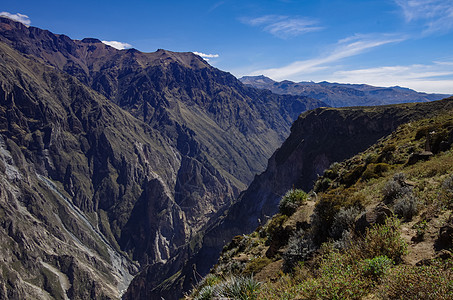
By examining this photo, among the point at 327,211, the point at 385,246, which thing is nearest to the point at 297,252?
the point at 327,211

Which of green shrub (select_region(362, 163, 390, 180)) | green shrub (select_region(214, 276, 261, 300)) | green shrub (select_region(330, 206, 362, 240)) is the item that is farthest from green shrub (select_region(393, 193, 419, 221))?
green shrub (select_region(362, 163, 390, 180))

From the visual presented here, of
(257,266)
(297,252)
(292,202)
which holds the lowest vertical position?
(257,266)

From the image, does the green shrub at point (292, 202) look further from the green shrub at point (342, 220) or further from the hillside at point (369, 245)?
the green shrub at point (342, 220)

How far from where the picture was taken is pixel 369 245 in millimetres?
7184

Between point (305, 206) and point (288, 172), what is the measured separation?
10656cm

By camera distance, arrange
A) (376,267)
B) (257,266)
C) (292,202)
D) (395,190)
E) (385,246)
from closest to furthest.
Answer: (376,267), (385,246), (395,190), (257,266), (292,202)

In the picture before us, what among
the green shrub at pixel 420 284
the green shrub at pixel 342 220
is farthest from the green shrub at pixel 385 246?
the green shrub at pixel 342 220

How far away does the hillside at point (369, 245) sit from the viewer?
5.58 metres

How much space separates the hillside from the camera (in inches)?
220

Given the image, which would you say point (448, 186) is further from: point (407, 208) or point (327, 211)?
point (327, 211)

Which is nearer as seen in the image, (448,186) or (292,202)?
(448,186)

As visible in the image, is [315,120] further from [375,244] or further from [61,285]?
[61,285]

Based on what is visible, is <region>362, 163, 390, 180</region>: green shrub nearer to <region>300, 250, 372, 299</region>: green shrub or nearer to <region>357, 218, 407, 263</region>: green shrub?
<region>357, 218, 407, 263</region>: green shrub

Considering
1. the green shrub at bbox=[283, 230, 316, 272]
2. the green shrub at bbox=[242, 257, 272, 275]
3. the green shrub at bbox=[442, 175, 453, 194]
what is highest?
the green shrub at bbox=[442, 175, 453, 194]
